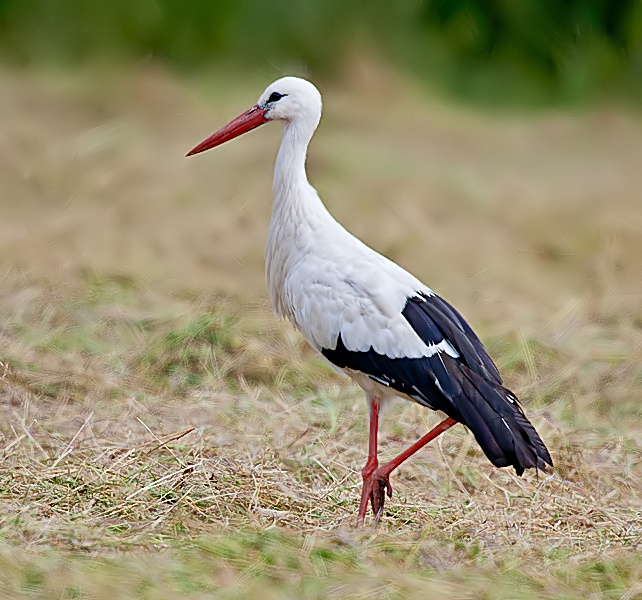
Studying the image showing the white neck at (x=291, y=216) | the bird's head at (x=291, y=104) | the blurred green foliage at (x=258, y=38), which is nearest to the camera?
the white neck at (x=291, y=216)

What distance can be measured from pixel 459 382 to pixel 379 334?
1.00ft

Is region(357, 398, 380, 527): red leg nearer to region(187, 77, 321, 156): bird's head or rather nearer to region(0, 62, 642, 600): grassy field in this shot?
region(0, 62, 642, 600): grassy field

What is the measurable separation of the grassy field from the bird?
29cm

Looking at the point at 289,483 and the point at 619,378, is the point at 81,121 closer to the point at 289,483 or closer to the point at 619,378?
the point at 619,378

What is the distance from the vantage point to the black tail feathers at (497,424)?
11.8ft

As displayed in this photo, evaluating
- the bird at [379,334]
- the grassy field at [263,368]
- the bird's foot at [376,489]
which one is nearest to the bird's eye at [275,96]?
the bird at [379,334]

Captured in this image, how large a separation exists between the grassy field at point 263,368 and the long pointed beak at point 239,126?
41.8 inches

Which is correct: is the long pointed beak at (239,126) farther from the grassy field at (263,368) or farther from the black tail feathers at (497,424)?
the black tail feathers at (497,424)

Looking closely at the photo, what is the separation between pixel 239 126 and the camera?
440 centimetres

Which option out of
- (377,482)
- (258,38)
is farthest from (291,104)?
(258,38)

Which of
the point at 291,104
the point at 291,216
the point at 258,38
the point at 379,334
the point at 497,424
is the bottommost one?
the point at 497,424

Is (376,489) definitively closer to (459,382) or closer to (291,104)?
(459,382)

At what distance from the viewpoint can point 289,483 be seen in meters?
4.09

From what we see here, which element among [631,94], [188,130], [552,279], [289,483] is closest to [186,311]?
[289,483]
